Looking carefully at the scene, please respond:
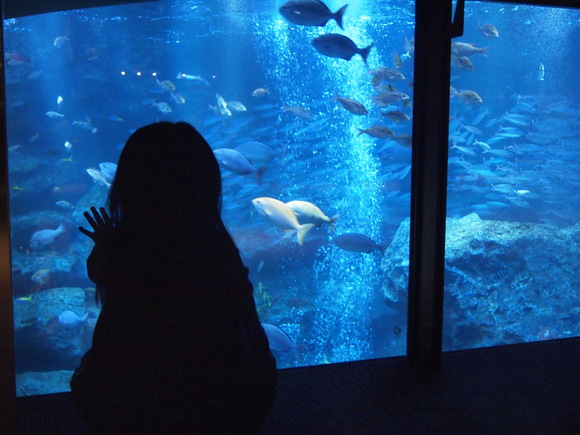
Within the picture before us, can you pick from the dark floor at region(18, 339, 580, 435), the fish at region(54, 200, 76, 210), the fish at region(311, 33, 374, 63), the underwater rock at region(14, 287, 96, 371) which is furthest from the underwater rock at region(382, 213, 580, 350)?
the fish at region(54, 200, 76, 210)

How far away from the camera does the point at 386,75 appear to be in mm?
5426

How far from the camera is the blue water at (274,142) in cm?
845

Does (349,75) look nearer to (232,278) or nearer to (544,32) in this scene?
(544,32)

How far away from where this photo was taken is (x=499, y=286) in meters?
7.75

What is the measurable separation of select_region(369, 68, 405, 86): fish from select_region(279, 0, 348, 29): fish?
1.56 m

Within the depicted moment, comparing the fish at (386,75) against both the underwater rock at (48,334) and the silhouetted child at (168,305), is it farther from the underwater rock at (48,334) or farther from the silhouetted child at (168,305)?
the underwater rock at (48,334)

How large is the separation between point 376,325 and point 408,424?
7891 mm

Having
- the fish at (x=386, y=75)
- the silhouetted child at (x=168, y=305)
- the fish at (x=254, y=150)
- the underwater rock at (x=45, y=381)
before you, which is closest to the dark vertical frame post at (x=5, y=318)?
the silhouetted child at (x=168, y=305)

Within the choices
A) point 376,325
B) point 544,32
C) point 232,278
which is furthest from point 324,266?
point 544,32

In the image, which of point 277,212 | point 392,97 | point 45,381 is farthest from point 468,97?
point 45,381

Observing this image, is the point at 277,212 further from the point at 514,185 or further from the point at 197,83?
the point at 514,185

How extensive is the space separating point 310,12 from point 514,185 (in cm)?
781

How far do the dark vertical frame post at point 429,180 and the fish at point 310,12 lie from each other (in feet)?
5.77

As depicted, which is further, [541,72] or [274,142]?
[541,72]
